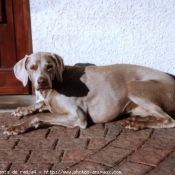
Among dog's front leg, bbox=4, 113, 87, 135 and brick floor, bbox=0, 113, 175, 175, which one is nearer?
brick floor, bbox=0, 113, 175, 175

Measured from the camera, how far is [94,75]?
465 centimetres

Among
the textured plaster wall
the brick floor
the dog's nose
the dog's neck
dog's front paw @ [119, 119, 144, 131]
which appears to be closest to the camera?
the brick floor

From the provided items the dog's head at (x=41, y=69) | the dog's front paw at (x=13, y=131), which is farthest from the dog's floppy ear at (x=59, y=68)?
the dog's front paw at (x=13, y=131)

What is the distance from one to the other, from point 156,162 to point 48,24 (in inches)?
90.9

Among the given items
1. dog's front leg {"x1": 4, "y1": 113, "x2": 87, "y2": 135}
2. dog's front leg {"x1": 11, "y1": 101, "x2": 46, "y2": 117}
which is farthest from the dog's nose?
dog's front leg {"x1": 11, "y1": 101, "x2": 46, "y2": 117}

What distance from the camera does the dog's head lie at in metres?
4.30

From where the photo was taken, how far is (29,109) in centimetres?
505

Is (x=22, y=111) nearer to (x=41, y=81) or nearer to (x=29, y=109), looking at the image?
(x=29, y=109)

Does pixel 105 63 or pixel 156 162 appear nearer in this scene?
pixel 156 162

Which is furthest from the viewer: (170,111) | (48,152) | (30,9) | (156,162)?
(30,9)

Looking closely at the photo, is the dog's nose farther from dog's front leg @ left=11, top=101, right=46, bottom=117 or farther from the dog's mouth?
dog's front leg @ left=11, top=101, right=46, bottom=117

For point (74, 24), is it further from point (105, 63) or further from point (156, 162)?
point (156, 162)

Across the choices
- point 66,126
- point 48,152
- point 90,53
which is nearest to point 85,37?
point 90,53

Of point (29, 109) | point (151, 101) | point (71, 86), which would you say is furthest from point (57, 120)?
point (151, 101)
